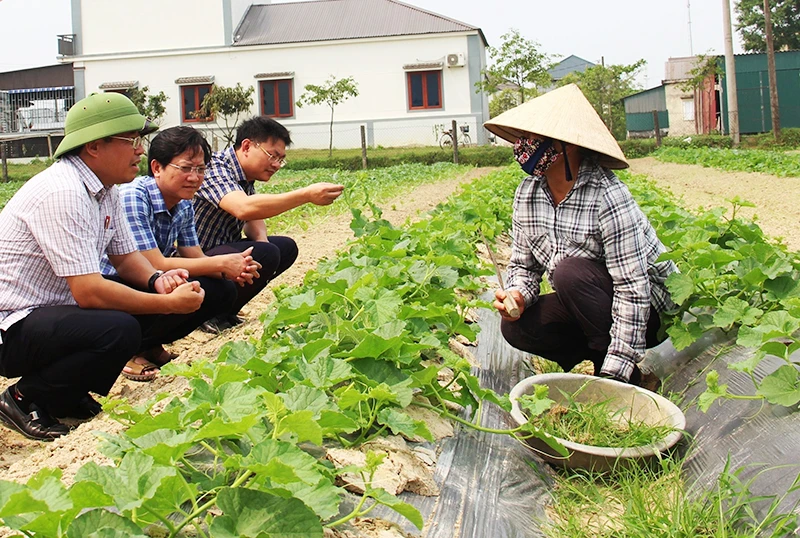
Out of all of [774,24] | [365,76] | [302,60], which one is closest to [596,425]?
[365,76]

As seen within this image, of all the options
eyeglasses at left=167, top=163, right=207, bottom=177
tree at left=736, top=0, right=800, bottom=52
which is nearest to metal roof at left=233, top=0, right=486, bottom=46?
tree at left=736, top=0, right=800, bottom=52

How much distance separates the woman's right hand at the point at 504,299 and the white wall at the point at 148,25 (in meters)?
31.7

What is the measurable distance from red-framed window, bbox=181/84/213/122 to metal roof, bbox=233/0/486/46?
7.68ft

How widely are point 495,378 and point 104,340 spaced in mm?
1581

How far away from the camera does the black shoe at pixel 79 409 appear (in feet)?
10.2

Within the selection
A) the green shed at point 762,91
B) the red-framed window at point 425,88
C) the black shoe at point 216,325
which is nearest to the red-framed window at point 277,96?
the red-framed window at point 425,88

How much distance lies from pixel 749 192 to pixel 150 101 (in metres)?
25.5

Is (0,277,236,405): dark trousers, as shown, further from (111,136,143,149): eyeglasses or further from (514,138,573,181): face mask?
(514,138,573,181): face mask

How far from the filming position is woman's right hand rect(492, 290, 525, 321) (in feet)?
10.1

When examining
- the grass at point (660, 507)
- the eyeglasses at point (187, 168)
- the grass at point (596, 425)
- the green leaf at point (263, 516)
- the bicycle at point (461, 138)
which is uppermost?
the bicycle at point (461, 138)

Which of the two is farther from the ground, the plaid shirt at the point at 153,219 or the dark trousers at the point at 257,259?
the plaid shirt at the point at 153,219

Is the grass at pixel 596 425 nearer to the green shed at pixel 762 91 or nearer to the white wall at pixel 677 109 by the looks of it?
the green shed at pixel 762 91

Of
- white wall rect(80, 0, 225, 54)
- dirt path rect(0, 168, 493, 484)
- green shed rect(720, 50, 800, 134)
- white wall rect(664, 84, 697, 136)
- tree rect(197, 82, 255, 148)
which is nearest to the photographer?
dirt path rect(0, 168, 493, 484)

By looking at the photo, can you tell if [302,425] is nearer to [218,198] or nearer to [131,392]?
[131,392]
